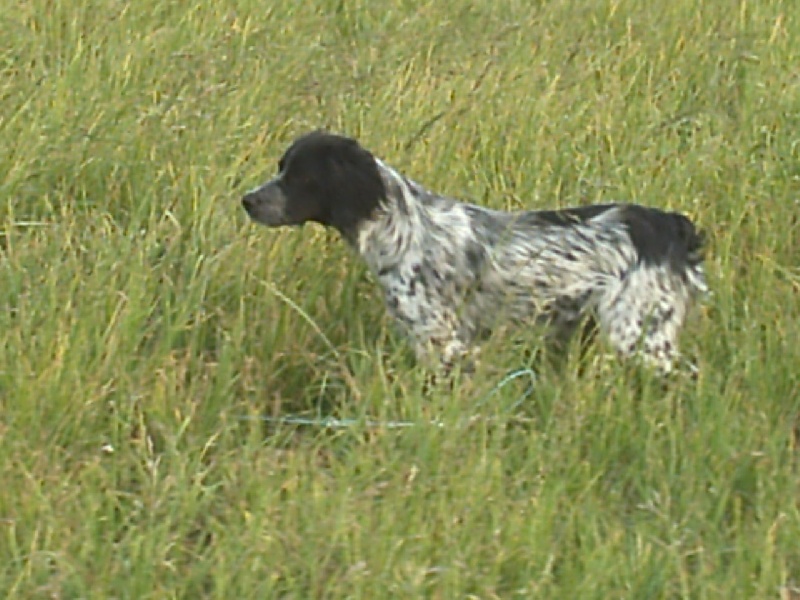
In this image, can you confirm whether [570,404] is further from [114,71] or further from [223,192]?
[114,71]

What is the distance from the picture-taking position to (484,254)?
459 cm

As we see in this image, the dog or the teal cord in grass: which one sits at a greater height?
the dog

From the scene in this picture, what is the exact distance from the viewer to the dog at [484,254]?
175 inches

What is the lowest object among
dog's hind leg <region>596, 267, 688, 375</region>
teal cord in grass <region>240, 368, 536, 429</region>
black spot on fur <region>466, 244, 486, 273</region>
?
teal cord in grass <region>240, 368, 536, 429</region>

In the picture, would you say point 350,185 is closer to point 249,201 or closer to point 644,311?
point 249,201

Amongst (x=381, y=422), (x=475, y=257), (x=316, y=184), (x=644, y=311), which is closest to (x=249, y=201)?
(x=316, y=184)

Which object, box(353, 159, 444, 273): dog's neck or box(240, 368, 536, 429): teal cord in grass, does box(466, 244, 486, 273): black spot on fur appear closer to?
box(353, 159, 444, 273): dog's neck

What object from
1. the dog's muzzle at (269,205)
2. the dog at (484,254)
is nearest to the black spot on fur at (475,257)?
the dog at (484,254)

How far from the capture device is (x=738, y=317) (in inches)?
180

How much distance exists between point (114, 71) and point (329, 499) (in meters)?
2.80

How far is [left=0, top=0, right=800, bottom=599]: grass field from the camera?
131 inches

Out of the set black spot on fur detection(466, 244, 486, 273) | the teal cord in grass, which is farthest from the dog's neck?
the teal cord in grass

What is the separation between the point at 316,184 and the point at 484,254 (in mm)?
514

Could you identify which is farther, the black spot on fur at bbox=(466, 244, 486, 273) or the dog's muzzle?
the black spot on fur at bbox=(466, 244, 486, 273)
